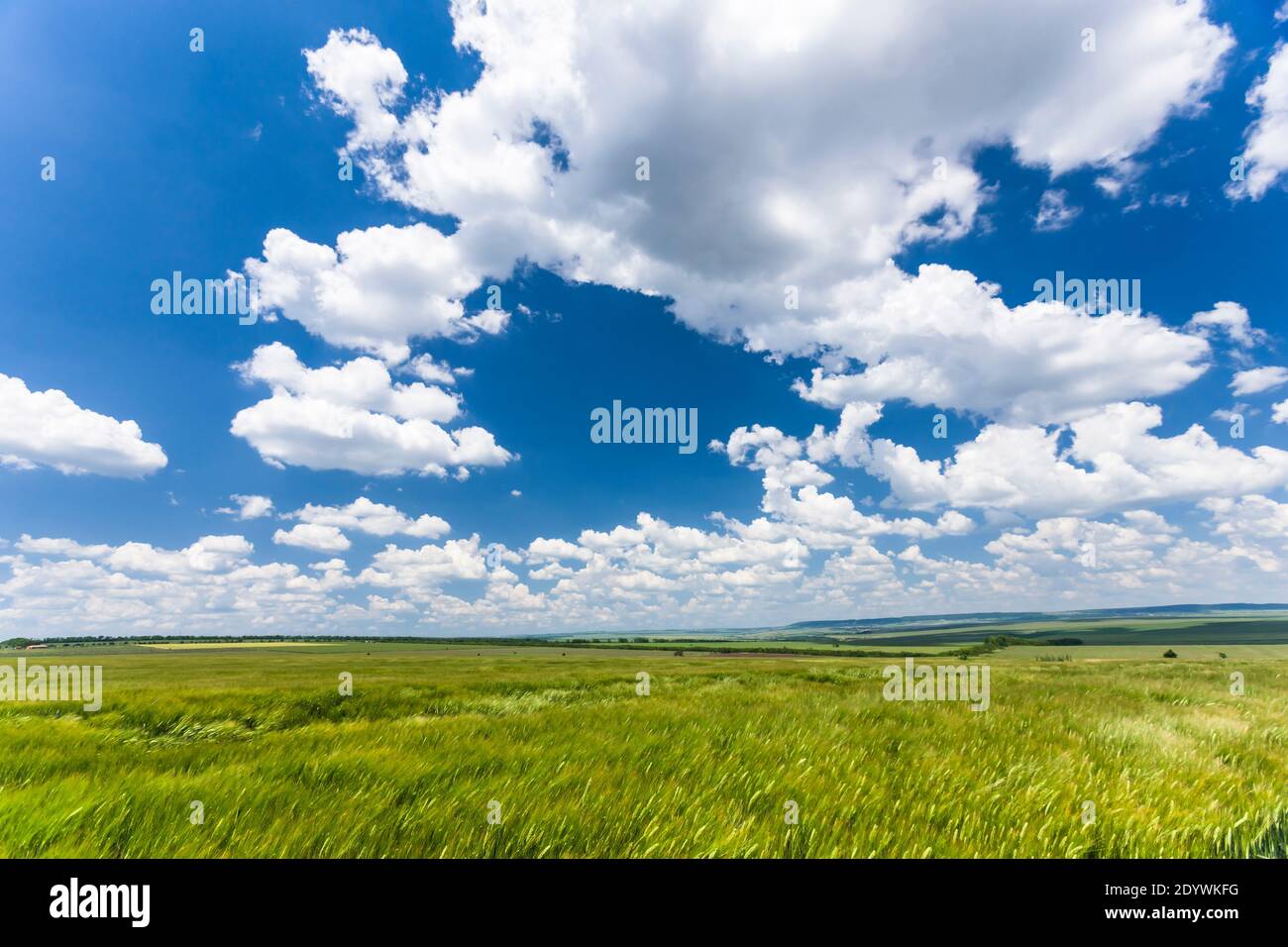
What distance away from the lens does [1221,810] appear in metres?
4.54

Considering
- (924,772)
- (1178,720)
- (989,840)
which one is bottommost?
(1178,720)

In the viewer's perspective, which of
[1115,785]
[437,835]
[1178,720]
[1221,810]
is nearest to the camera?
[437,835]

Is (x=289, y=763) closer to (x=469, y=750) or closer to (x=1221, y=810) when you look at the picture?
(x=469, y=750)

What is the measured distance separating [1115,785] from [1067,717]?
5.07 meters

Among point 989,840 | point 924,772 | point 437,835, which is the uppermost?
point 437,835

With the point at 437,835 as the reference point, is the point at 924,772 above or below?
below

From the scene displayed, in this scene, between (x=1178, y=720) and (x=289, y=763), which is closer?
(x=289, y=763)
